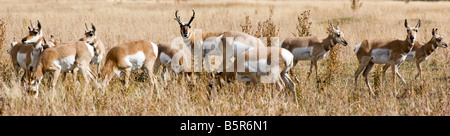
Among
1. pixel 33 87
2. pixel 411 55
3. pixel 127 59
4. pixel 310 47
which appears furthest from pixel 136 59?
pixel 411 55

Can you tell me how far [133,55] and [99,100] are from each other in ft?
4.34

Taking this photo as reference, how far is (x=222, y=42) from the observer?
9.20m

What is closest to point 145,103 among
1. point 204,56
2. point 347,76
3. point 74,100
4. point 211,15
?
point 74,100

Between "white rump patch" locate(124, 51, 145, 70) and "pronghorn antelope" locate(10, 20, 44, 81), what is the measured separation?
5.09 feet

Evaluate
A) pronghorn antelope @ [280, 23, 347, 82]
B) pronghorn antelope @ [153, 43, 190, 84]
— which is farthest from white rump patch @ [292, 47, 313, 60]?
pronghorn antelope @ [153, 43, 190, 84]

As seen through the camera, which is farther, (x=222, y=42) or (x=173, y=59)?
(x=222, y=42)

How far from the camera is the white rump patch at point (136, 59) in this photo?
25.7ft

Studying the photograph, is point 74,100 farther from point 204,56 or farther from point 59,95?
point 204,56

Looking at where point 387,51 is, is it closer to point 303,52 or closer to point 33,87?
point 303,52

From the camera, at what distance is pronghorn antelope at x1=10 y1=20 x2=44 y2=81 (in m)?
7.66

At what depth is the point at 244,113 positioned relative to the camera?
6250mm

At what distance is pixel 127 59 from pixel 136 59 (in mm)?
174

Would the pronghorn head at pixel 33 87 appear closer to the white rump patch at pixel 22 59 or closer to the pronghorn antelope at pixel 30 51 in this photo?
the pronghorn antelope at pixel 30 51

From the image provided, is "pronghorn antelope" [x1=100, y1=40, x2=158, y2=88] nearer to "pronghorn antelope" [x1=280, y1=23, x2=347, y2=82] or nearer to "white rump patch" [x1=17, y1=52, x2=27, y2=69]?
"white rump patch" [x1=17, y1=52, x2=27, y2=69]
